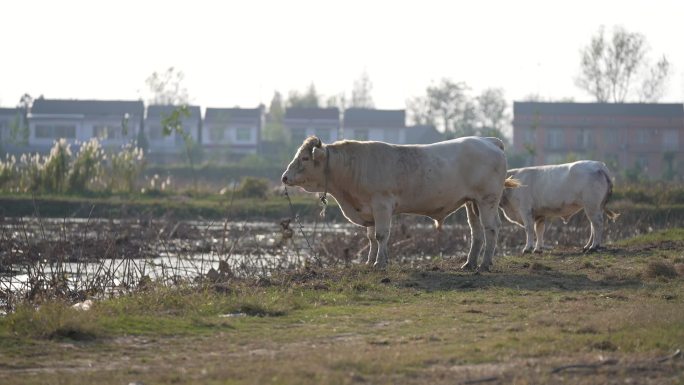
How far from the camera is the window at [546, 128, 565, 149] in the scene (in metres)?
87.8

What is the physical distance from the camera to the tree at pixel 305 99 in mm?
116938

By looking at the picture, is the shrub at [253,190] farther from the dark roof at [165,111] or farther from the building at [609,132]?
the dark roof at [165,111]

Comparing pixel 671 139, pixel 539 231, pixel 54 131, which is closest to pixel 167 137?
pixel 54 131

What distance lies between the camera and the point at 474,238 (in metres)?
17.5

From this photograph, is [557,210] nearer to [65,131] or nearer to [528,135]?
[528,135]

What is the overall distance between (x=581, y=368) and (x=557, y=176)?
13.1m

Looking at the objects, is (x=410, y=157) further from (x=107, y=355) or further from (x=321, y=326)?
(x=107, y=355)

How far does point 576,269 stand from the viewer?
A: 17031 millimetres

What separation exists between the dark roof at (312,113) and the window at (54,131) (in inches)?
706

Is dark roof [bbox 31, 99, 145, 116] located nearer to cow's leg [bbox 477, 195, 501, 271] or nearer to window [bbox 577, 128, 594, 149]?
window [bbox 577, 128, 594, 149]

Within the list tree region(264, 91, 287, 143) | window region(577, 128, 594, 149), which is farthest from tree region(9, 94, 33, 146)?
window region(577, 128, 594, 149)

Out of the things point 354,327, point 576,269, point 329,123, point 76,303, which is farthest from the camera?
point 329,123

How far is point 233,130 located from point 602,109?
30393 millimetres

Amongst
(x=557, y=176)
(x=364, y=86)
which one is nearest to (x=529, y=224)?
(x=557, y=176)
